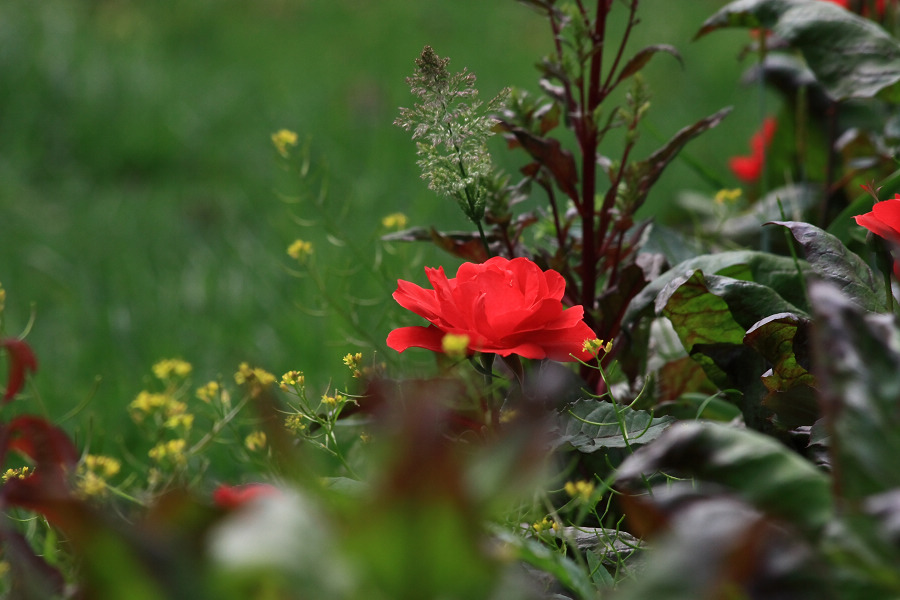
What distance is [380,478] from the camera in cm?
30

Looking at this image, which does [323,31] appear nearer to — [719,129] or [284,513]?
[719,129]

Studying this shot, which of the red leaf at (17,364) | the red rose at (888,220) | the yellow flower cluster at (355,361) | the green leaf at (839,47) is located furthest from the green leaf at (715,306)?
the red leaf at (17,364)

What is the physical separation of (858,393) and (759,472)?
54 mm

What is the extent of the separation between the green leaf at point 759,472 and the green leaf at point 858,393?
14 millimetres

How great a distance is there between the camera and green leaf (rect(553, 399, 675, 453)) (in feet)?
2.02

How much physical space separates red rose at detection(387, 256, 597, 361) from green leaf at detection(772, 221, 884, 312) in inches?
7.0

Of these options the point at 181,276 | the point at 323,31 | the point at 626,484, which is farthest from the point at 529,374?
the point at 323,31

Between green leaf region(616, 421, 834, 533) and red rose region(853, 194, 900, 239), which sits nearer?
green leaf region(616, 421, 834, 533)

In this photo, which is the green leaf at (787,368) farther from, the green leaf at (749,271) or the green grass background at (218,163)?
the green grass background at (218,163)

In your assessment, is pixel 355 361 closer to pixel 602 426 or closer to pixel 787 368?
pixel 602 426

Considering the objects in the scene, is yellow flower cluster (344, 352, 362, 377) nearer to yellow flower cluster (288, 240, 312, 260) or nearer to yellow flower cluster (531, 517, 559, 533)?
yellow flower cluster (531, 517, 559, 533)

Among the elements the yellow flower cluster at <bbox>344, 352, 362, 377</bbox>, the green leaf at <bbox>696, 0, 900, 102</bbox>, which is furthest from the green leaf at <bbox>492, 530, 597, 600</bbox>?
the green leaf at <bbox>696, 0, 900, 102</bbox>

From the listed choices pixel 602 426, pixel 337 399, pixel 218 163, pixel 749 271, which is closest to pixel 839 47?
pixel 749 271

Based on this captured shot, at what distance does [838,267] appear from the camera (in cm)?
64
